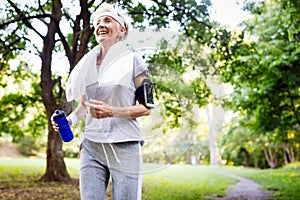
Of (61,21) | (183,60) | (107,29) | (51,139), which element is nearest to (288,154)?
(51,139)

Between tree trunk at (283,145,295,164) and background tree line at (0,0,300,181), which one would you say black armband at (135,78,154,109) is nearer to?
background tree line at (0,0,300,181)

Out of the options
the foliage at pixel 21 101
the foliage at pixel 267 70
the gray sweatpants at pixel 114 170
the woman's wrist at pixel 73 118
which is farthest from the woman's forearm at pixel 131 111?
the foliage at pixel 21 101

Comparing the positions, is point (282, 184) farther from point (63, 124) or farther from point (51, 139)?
point (63, 124)

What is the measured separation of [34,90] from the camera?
445 inches

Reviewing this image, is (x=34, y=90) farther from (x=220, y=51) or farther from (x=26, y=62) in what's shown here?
(x=220, y=51)

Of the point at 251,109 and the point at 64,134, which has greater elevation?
the point at 251,109

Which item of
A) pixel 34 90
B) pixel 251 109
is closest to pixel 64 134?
pixel 251 109

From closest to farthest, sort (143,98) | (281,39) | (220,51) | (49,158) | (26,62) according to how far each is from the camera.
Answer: (143,98) < (220,51) < (26,62) < (49,158) < (281,39)

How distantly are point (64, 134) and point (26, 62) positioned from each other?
229 inches

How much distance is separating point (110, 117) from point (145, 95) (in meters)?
0.20

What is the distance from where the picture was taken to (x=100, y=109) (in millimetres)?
1812

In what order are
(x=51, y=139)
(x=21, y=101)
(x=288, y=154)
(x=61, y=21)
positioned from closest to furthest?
(x=61, y=21) < (x=51, y=139) < (x=21, y=101) < (x=288, y=154)

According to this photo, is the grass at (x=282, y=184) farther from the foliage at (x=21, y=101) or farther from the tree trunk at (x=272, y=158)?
the tree trunk at (x=272, y=158)

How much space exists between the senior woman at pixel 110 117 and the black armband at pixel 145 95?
0.02 meters
